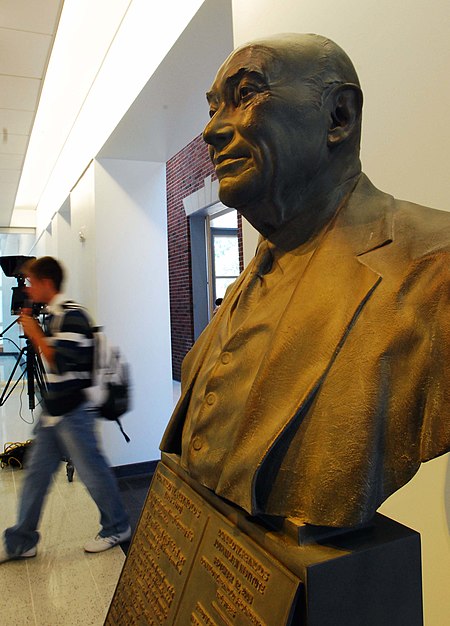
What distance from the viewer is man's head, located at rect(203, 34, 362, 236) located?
93 cm

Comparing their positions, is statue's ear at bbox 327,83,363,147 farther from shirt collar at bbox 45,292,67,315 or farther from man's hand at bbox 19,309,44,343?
man's hand at bbox 19,309,44,343

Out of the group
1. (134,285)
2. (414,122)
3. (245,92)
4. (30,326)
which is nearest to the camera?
(245,92)

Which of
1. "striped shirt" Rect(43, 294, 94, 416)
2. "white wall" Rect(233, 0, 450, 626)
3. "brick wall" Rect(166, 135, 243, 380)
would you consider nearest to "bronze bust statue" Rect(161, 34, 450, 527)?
"white wall" Rect(233, 0, 450, 626)

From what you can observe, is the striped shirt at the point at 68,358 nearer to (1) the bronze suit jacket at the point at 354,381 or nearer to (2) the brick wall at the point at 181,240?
(1) the bronze suit jacket at the point at 354,381

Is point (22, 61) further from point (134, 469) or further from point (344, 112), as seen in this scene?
point (344, 112)

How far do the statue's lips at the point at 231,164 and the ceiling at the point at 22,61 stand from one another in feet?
9.15

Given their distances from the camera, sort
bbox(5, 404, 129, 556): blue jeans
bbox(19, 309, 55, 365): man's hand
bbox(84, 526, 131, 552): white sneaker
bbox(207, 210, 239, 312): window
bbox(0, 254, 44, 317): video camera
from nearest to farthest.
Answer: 1. bbox(19, 309, 55, 365): man's hand
2. bbox(5, 404, 129, 556): blue jeans
3. bbox(84, 526, 131, 552): white sneaker
4. bbox(0, 254, 44, 317): video camera
5. bbox(207, 210, 239, 312): window

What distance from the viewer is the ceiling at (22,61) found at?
326cm

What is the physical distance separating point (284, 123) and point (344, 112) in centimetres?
12

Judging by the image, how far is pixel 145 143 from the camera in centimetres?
419

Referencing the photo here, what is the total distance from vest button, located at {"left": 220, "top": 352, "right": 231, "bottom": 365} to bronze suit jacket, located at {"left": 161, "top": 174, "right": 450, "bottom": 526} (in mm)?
111

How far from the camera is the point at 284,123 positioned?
3.04 ft

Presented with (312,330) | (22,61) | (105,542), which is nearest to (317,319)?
(312,330)

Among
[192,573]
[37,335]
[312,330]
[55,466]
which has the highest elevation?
[312,330]
